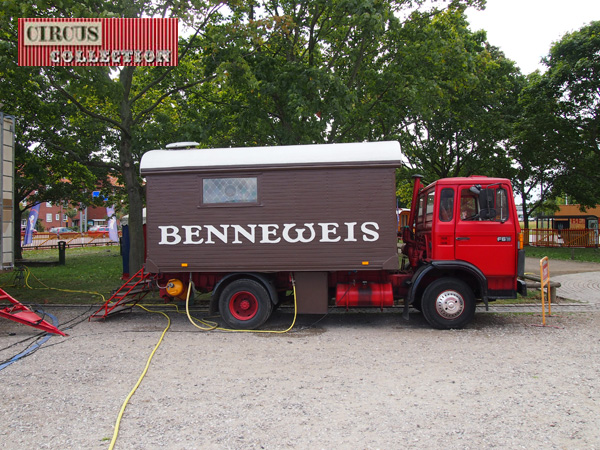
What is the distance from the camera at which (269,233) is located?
7.88 m

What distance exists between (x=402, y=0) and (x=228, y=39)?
18.4ft

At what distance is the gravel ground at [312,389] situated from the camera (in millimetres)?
3951

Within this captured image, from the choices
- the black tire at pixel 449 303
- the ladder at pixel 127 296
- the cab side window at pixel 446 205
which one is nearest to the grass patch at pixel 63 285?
the ladder at pixel 127 296

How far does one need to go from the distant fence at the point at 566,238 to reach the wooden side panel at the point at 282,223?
1117 inches

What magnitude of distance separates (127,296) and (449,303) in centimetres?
624

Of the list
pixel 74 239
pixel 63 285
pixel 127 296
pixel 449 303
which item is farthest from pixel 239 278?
pixel 74 239

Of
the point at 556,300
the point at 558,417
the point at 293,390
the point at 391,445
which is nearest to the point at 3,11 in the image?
the point at 293,390

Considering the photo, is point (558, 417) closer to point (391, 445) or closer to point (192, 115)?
point (391, 445)

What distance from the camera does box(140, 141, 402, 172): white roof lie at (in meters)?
7.72

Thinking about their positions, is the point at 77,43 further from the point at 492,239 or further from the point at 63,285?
the point at 492,239

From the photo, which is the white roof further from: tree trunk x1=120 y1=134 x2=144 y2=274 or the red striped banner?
tree trunk x1=120 y1=134 x2=144 y2=274

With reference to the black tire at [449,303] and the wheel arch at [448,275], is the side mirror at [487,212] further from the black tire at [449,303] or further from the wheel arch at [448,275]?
the black tire at [449,303]

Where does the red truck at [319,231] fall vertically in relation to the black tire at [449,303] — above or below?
above

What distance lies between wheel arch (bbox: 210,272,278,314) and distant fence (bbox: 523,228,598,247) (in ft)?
95.2
